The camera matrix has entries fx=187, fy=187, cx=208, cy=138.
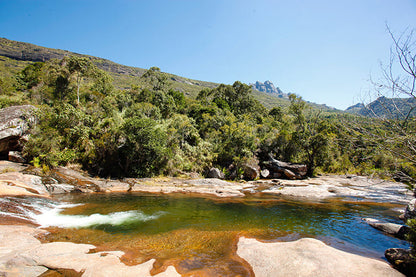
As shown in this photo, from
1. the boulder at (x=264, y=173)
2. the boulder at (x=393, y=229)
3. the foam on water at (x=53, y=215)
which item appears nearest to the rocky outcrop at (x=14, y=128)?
the foam on water at (x=53, y=215)

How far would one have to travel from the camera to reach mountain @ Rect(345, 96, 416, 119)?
18.0 ft

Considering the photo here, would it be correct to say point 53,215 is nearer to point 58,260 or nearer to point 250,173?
point 58,260

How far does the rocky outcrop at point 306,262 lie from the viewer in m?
5.56

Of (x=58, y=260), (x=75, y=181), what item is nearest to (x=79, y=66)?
(x=75, y=181)

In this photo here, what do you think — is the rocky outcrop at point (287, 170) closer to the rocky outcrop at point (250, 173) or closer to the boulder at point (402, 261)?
the rocky outcrop at point (250, 173)

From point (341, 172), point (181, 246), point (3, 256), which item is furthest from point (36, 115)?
point (341, 172)

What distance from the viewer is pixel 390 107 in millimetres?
5773

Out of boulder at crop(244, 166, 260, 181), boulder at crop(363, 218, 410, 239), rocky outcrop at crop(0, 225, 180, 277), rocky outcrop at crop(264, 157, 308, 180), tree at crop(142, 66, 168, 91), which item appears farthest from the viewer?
tree at crop(142, 66, 168, 91)

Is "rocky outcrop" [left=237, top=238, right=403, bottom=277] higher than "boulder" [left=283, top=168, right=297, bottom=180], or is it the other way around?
"rocky outcrop" [left=237, top=238, right=403, bottom=277]

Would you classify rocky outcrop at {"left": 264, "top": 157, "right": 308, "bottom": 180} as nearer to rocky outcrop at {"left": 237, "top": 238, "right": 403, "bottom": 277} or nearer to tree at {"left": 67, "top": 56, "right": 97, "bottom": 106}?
rocky outcrop at {"left": 237, "top": 238, "right": 403, "bottom": 277}

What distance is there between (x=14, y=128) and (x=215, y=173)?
2321cm

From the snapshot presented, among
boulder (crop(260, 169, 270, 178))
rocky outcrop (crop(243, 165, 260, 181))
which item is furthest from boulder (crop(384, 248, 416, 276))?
boulder (crop(260, 169, 270, 178))

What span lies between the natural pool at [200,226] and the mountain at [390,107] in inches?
225

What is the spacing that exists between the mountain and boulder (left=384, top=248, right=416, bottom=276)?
4178mm
